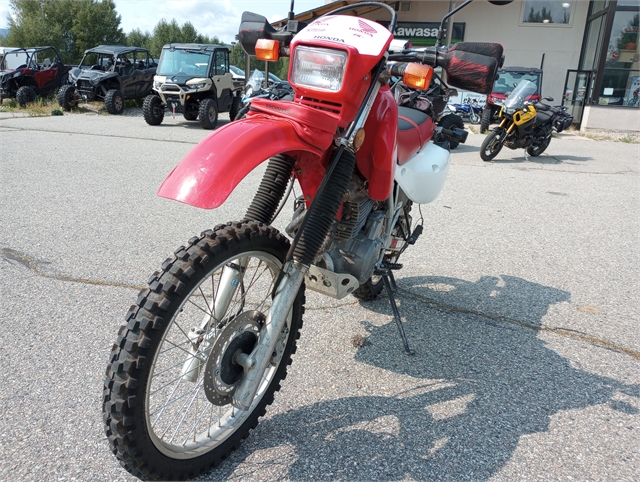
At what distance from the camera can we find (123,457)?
168 cm

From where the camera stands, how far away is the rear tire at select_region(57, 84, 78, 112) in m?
15.4

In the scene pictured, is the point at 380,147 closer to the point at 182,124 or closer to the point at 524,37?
the point at 182,124

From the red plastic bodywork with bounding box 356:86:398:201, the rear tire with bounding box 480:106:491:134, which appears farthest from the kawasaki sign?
the red plastic bodywork with bounding box 356:86:398:201

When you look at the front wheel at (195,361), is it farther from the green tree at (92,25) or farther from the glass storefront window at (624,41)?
the green tree at (92,25)

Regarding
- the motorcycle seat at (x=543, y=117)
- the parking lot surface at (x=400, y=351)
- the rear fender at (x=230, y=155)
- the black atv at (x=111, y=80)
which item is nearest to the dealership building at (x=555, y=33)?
the black atv at (x=111, y=80)

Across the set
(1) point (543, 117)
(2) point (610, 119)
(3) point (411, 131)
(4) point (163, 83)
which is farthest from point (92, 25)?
(3) point (411, 131)

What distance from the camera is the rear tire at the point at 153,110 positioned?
13070 mm

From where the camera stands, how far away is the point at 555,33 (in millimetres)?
22594

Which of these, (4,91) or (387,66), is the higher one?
(387,66)

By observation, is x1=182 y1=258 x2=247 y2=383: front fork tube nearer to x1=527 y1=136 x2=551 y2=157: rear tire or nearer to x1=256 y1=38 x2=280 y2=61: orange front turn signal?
x1=256 y1=38 x2=280 y2=61: orange front turn signal

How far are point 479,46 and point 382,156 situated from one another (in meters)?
0.59

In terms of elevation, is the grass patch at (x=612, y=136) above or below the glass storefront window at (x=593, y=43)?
below

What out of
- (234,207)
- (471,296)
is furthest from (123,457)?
(234,207)

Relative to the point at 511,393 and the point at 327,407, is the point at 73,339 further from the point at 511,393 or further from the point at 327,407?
the point at 511,393
